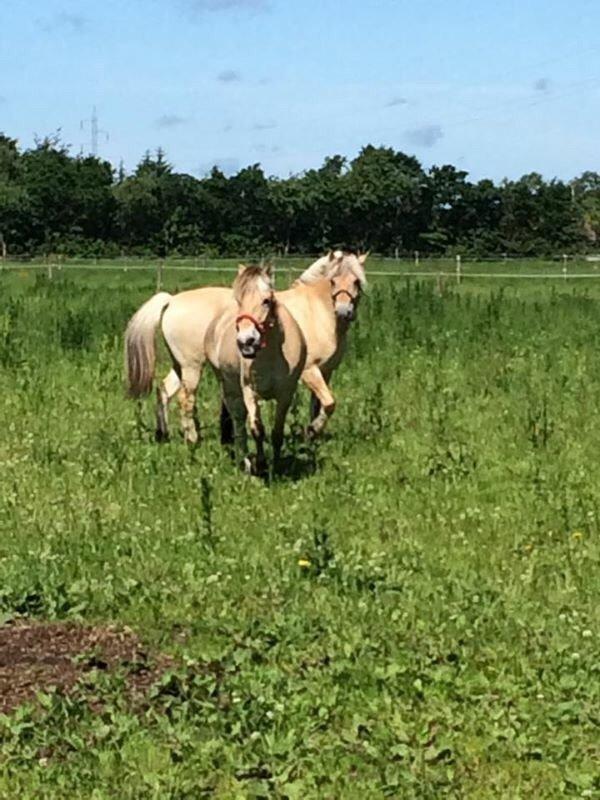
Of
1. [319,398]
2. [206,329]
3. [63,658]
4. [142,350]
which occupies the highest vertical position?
[206,329]

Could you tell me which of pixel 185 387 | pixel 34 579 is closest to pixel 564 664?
pixel 34 579

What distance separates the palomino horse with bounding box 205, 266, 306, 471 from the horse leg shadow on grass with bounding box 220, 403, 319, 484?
5.7 inches

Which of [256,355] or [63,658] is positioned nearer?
[63,658]

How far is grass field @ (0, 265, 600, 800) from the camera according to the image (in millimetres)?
4734

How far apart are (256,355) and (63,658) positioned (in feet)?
14.2

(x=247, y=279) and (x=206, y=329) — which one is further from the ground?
(x=247, y=279)

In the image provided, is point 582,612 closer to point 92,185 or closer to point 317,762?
point 317,762

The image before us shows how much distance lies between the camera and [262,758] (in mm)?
4750

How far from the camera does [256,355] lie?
966 cm

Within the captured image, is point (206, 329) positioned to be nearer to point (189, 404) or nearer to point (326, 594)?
point (189, 404)

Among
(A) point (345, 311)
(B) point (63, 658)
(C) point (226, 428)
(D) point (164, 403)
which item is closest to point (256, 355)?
(C) point (226, 428)

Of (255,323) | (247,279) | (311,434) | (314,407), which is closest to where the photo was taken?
(255,323)

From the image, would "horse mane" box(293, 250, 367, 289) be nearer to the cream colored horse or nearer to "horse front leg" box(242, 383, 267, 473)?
the cream colored horse

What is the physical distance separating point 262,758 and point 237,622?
152cm
